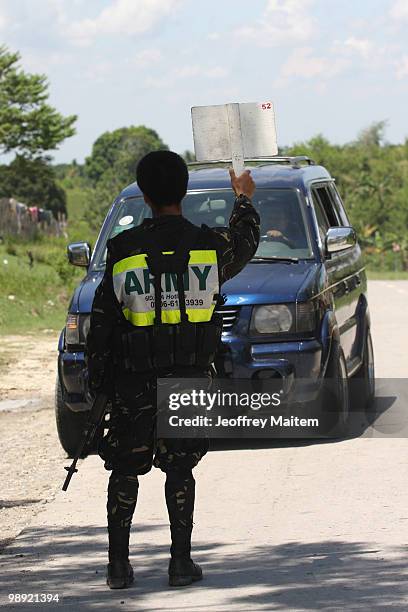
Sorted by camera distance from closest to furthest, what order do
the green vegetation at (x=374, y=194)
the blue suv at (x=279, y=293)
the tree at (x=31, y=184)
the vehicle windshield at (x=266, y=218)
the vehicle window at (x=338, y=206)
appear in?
the blue suv at (x=279, y=293) < the vehicle windshield at (x=266, y=218) < the vehicle window at (x=338, y=206) < the tree at (x=31, y=184) < the green vegetation at (x=374, y=194)

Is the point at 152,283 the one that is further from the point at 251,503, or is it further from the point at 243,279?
the point at 243,279

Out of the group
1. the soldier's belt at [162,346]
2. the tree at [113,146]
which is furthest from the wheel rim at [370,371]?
the tree at [113,146]

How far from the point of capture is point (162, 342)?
586 centimetres

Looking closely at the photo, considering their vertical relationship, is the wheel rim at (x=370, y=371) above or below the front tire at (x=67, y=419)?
below

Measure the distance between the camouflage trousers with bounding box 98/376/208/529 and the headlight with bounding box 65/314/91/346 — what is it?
147 inches

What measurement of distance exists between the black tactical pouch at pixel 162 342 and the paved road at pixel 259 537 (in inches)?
38.2

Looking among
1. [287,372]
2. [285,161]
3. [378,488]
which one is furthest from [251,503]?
[285,161]

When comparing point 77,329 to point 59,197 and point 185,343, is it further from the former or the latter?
point 59,197

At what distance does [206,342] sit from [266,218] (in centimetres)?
488

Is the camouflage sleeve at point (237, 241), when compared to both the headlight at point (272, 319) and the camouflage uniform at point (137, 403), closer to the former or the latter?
the camouflage uniform at point (137, 403)

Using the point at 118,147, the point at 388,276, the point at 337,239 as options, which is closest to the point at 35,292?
the point at 337,239

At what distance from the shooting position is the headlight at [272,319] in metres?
9.66

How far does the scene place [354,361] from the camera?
11281mm

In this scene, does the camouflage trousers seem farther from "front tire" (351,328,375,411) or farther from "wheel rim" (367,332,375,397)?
"wheel rim" (367,332,375,397)
